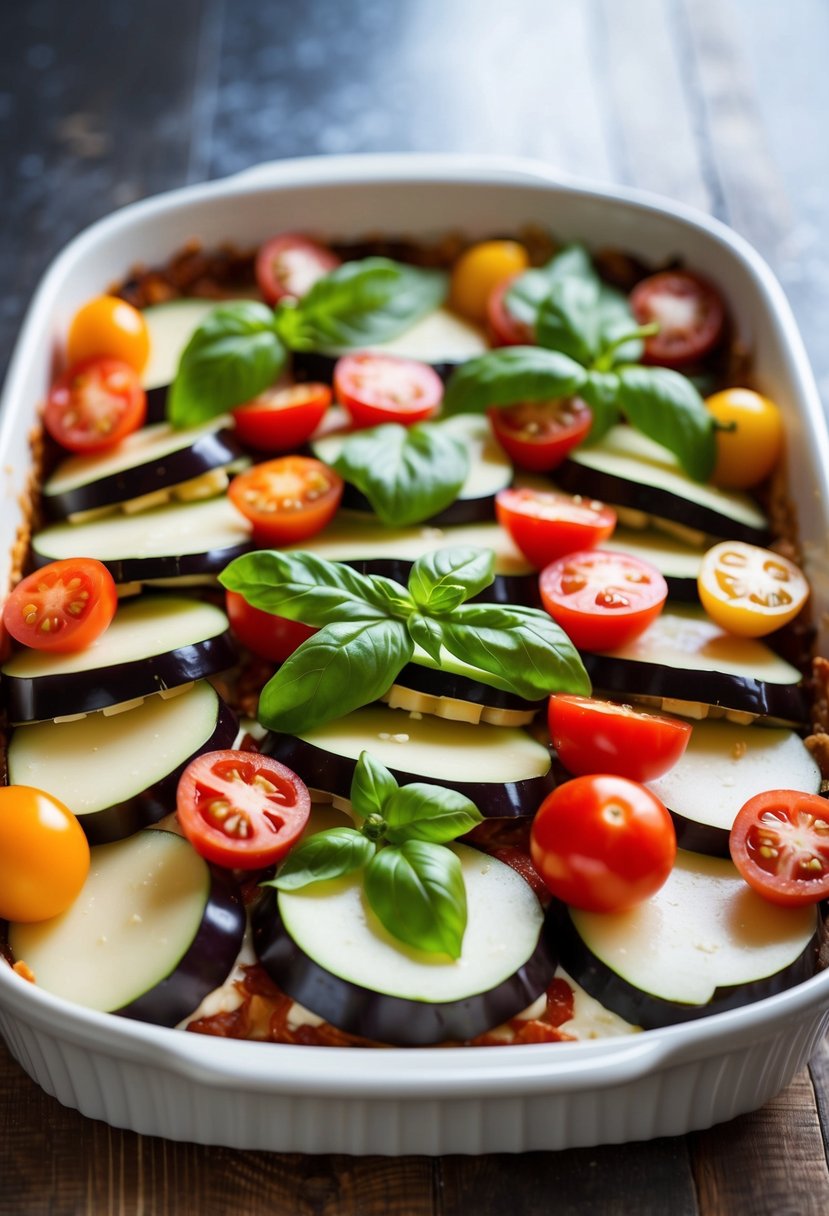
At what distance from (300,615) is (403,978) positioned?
93 cm

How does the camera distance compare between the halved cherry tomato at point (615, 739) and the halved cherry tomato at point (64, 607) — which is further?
the halved cherry tomato at point (64, 607)

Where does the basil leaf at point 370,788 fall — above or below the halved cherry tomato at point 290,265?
below

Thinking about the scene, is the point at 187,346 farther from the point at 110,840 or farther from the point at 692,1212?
the point at 692,1212

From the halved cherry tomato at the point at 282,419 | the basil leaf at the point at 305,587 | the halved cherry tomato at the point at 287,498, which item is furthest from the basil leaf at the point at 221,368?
the basil leaf at the point at 305,587

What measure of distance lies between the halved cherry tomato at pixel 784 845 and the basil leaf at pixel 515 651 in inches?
19.1

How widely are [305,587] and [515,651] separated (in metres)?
0.53

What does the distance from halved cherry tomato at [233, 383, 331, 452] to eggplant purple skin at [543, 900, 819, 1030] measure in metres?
1.83

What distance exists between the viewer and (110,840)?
295 cm

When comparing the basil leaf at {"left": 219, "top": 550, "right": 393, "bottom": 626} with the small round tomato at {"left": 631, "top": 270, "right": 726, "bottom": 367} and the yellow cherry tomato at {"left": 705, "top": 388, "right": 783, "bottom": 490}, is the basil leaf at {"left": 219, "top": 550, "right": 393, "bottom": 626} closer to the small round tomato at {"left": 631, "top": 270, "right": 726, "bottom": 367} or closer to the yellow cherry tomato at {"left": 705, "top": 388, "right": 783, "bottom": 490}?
the yellow cherry tomato at {"left": 705, "top": 388, "right": 783, "bottom": 490}

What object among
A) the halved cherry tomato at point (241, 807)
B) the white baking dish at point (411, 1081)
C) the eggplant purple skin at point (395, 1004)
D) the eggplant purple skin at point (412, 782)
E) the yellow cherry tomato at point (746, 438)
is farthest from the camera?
the yellow cherry tomato at point (746, 438)

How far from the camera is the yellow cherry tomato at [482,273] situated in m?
4.50

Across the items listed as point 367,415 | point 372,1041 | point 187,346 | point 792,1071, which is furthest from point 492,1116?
point 187,346

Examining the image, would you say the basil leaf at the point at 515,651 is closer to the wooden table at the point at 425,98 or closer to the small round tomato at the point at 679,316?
the small round tomato at the point at 679,316

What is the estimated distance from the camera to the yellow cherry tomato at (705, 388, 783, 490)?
3818 mm
